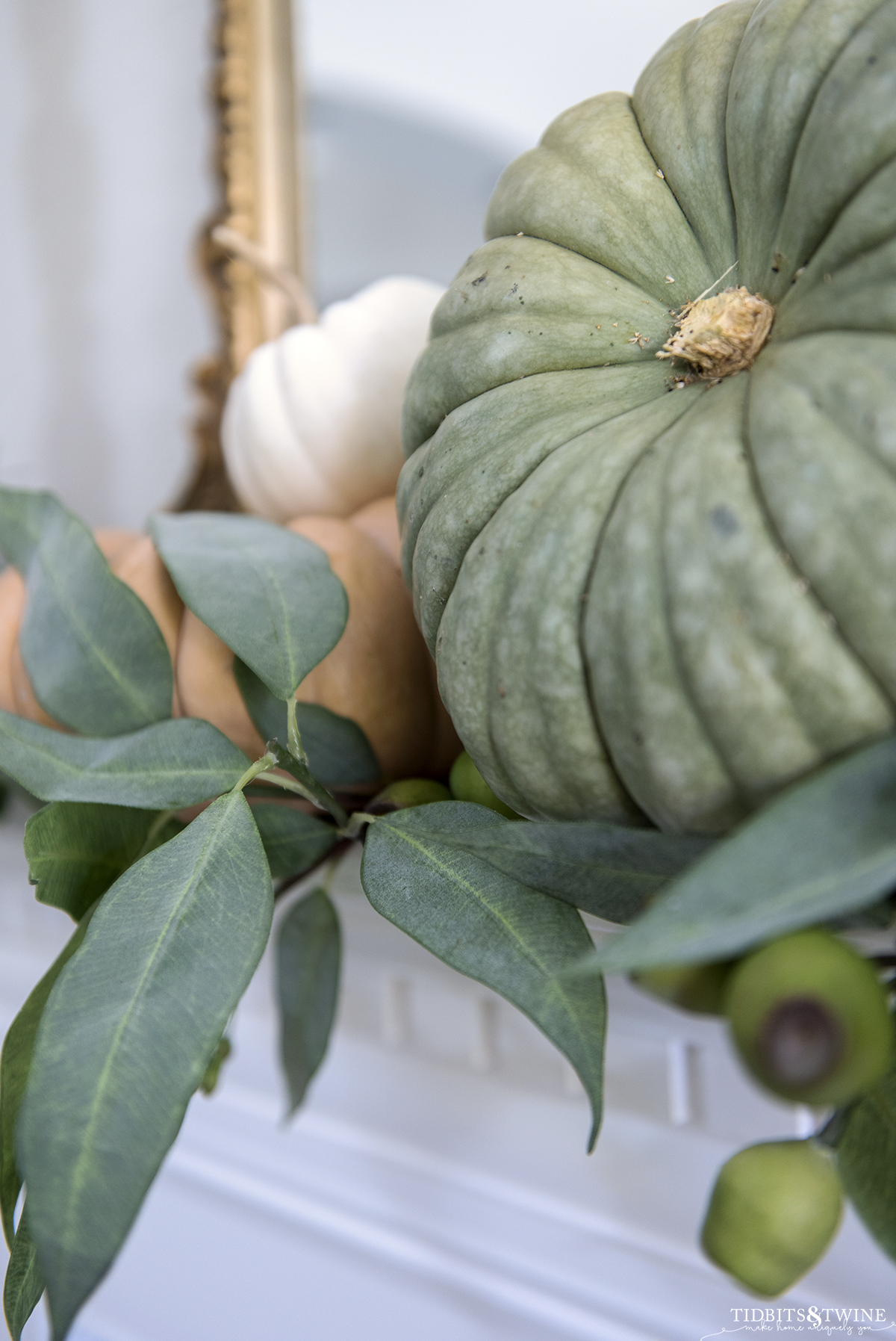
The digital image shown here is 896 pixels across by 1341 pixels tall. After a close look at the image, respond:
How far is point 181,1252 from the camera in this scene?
24.5 inches

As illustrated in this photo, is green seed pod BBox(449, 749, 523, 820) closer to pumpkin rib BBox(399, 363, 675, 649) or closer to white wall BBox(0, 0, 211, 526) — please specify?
pumpkin rib BBox(399, 363, 675, 649)

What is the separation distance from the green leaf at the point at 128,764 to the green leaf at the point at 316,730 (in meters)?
0.03

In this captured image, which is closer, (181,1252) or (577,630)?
(577,630)

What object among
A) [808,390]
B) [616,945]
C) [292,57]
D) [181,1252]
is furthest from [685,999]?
[292,57]

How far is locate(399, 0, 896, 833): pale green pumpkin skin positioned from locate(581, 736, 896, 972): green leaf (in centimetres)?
2

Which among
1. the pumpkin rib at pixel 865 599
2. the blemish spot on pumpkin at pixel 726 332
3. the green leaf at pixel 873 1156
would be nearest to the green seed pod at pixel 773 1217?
the green leaf at pixel 873 1156

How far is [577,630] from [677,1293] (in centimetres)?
34

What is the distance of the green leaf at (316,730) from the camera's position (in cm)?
40

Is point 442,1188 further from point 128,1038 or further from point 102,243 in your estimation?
point 102,243

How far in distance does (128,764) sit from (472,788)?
5.2 inches

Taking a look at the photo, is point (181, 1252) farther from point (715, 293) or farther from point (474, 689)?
point (715, 293)

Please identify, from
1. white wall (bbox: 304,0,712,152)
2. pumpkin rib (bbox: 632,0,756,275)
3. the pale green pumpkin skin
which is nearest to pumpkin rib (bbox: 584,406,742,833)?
the pale green pumpkin skin

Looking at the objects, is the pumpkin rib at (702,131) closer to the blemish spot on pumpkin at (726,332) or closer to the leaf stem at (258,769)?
the blemish spot on pumpkin at (726,332)

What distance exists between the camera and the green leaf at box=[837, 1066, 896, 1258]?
0.24m
